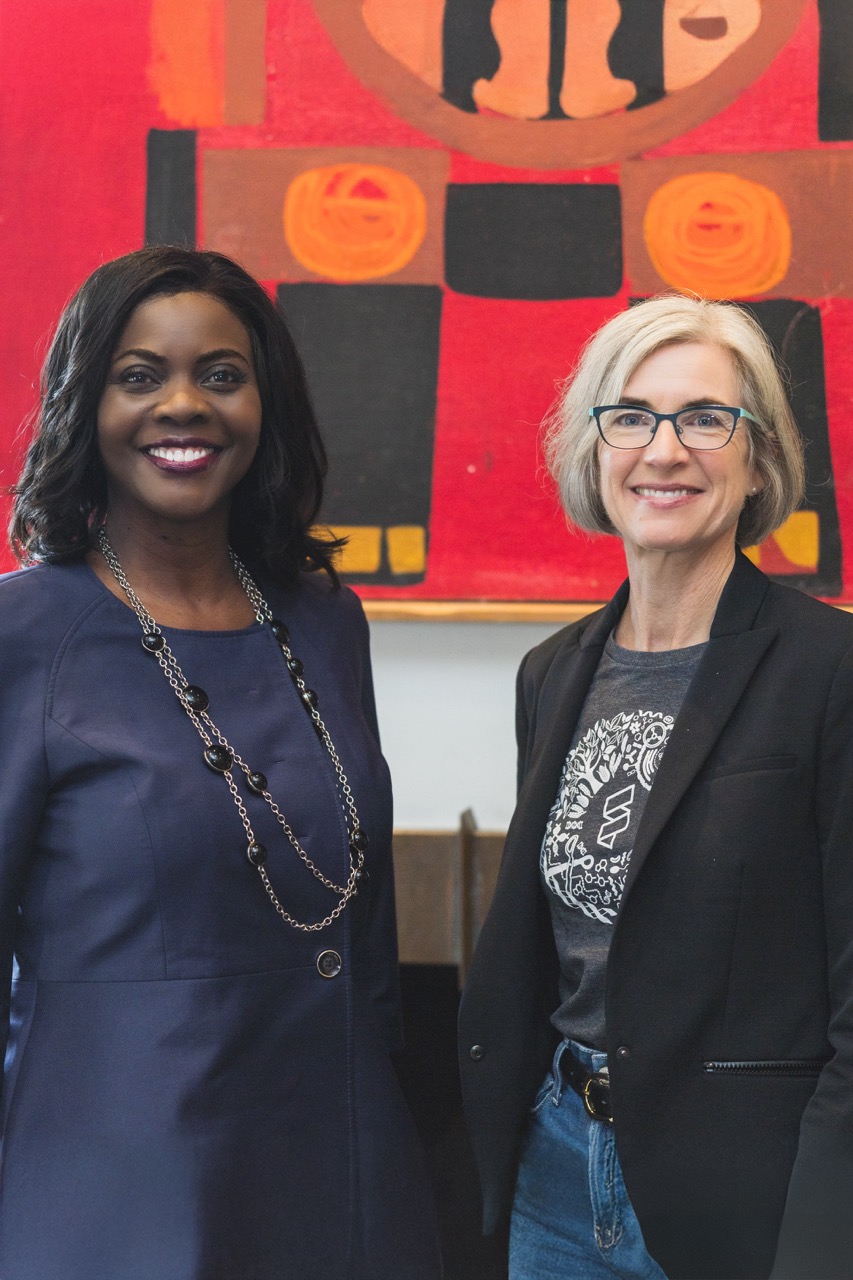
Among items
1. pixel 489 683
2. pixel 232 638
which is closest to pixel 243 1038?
pixel 232 638

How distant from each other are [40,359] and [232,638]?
1118 mm

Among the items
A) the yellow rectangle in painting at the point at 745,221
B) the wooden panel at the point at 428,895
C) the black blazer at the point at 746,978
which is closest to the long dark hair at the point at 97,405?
the black blazer at the point at 746,978

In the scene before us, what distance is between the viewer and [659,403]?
140cm

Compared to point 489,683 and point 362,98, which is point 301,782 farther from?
point 362,98

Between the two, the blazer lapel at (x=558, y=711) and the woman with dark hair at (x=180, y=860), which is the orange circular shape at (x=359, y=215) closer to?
the woman with dark hair at (x=180, y=860)

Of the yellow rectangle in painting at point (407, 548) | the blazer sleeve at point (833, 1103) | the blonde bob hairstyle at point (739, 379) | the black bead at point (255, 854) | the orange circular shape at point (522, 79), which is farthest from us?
the yellow rectangle in painting at point (407, 548)

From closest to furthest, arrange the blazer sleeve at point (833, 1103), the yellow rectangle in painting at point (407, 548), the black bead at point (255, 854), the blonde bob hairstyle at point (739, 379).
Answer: the blazer sleeve at point (833, 1103) → the black bead at point (255, 854) → the blonde bob hairstyle at point (739, 379) → the yellow rectangle in painting at point (407, 548)

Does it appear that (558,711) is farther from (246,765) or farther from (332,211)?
(332,211)

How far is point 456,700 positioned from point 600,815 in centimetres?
91

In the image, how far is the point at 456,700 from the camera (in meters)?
2.26

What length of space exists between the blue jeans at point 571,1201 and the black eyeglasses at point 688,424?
2.30 feet

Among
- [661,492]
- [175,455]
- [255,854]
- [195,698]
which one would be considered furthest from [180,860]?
[661,492]

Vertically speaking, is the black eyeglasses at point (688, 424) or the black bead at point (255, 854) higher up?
the black eyeglasses at point (688, 424)

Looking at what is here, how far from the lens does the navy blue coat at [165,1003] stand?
119 centimetres
